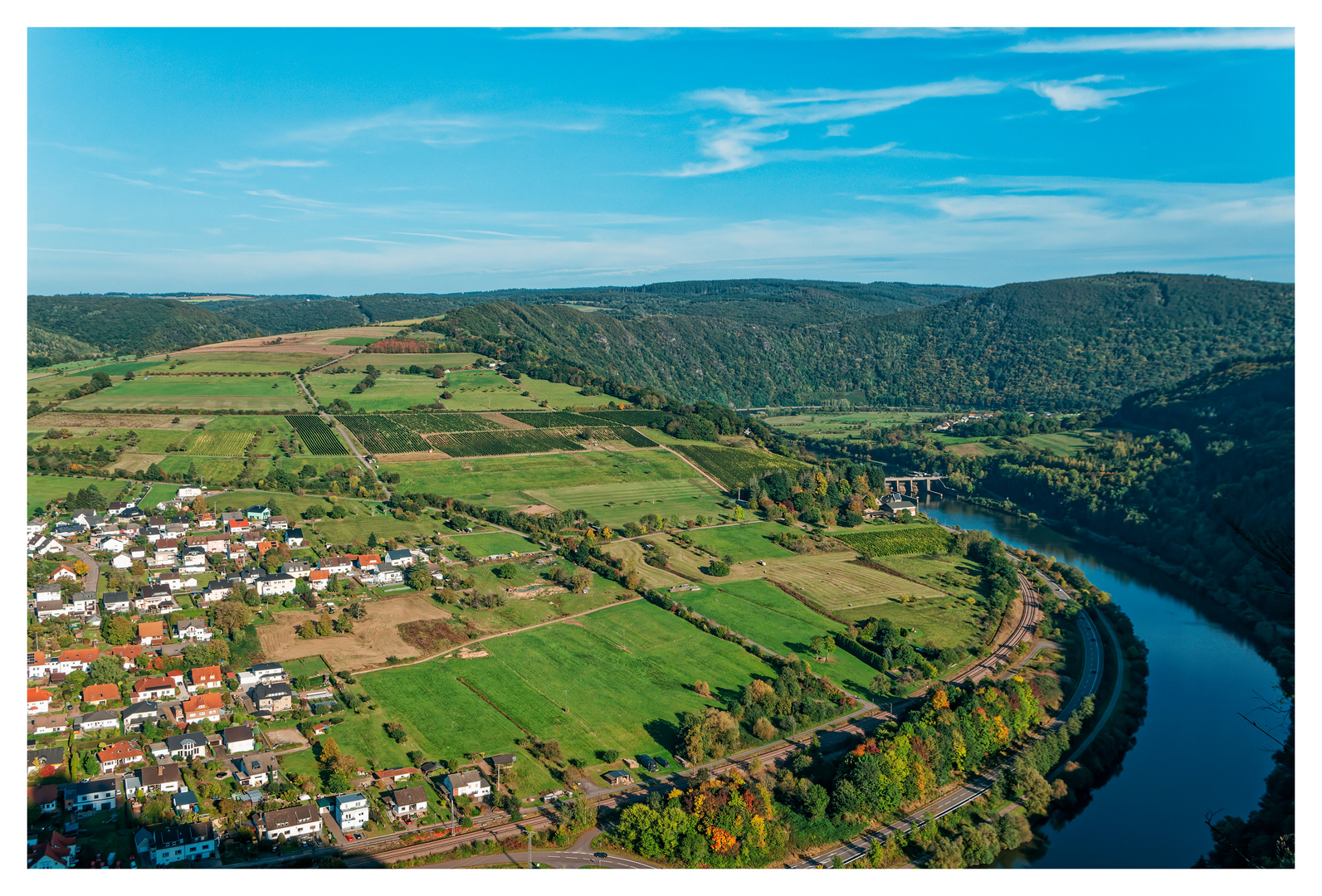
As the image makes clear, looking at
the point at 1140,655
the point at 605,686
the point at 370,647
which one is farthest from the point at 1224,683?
the point at 370,647

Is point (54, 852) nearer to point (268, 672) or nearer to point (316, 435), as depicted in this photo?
point (268, 672)

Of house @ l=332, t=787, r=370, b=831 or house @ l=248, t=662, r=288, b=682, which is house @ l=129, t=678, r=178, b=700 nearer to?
house @ l=248, t=662, r=288, b=682

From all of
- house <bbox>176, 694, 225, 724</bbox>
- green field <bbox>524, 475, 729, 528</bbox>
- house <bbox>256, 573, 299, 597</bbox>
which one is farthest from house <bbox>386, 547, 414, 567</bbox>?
house <bbox>176, 694, 225, 724</bbox>

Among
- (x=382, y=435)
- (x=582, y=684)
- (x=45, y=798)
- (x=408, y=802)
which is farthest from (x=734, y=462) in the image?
(x=45, y=798)

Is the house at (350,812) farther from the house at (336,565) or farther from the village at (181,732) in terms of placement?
the house at (336,565)

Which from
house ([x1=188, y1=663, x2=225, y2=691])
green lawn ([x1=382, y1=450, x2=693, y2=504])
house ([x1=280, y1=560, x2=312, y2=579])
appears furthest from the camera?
green lawn ([x1=382, y1=450, x2=693, y2=504])

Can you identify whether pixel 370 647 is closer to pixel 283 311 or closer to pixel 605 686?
pixel 605 686

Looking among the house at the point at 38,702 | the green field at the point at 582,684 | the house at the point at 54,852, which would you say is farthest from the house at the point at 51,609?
the house at the point at 54,852
